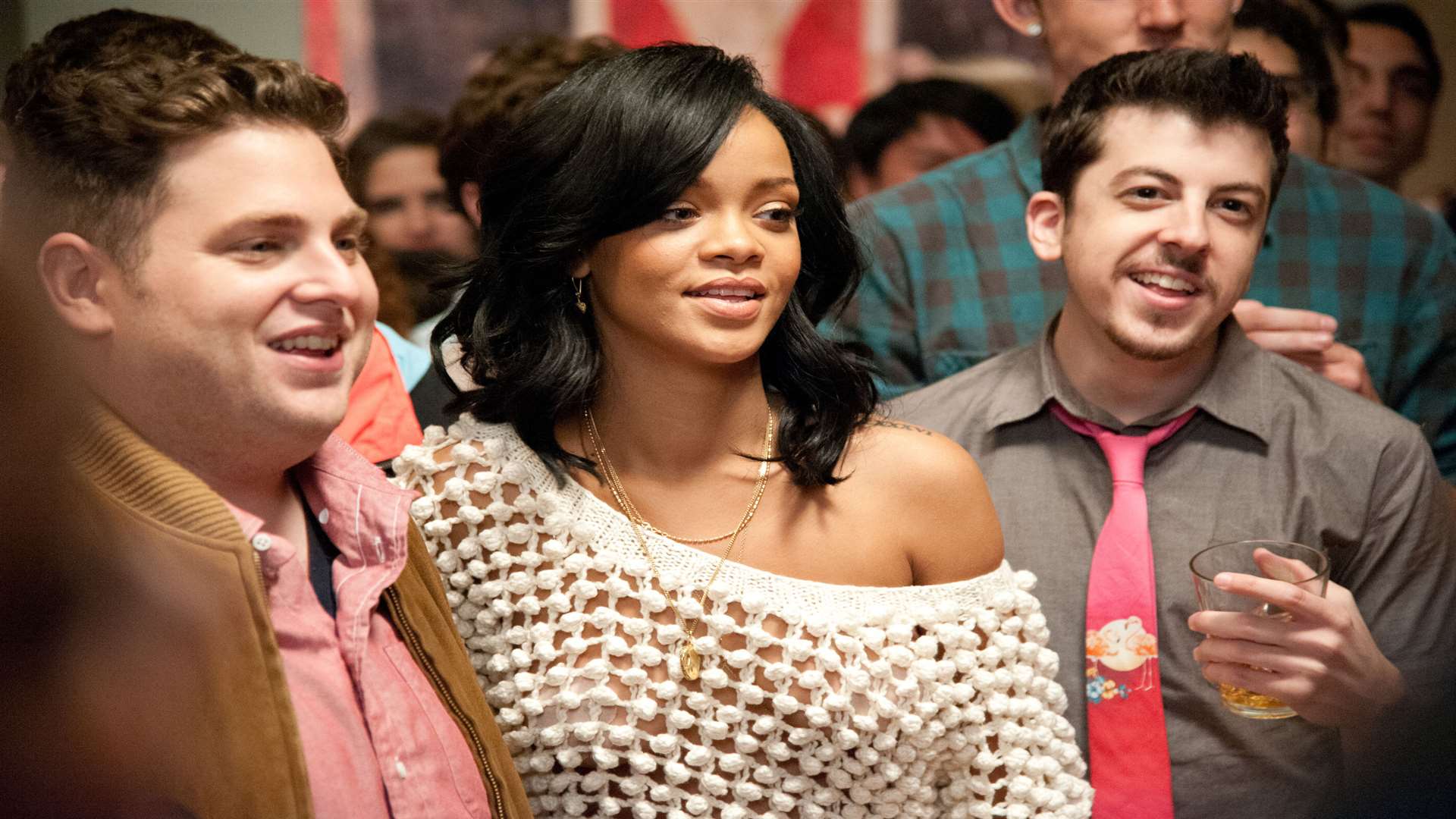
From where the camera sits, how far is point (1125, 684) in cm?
177

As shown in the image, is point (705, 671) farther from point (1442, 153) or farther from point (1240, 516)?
point (1442, 153)

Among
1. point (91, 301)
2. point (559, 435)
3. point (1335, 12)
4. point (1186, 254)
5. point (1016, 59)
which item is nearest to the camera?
point (91, 301)

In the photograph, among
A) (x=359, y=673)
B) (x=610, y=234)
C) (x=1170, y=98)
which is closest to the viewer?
(x=359, y=673)

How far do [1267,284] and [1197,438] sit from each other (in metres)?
0.60

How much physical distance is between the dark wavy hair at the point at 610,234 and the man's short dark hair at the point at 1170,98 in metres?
0.45

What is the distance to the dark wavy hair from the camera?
146 centimetres

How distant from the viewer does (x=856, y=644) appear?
1506mm

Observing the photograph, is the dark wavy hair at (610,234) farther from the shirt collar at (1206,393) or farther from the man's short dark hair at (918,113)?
the man's short dark hair at (918,113)

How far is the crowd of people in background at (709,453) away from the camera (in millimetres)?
1038

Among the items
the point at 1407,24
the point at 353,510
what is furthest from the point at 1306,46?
Result: the point at 353,510

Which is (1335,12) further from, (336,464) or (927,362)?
(336,464)

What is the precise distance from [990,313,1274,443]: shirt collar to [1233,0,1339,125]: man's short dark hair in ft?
2.65

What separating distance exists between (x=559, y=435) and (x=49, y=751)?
836mm

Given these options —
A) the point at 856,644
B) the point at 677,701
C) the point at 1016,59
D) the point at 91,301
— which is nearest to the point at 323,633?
the point at 91,301
